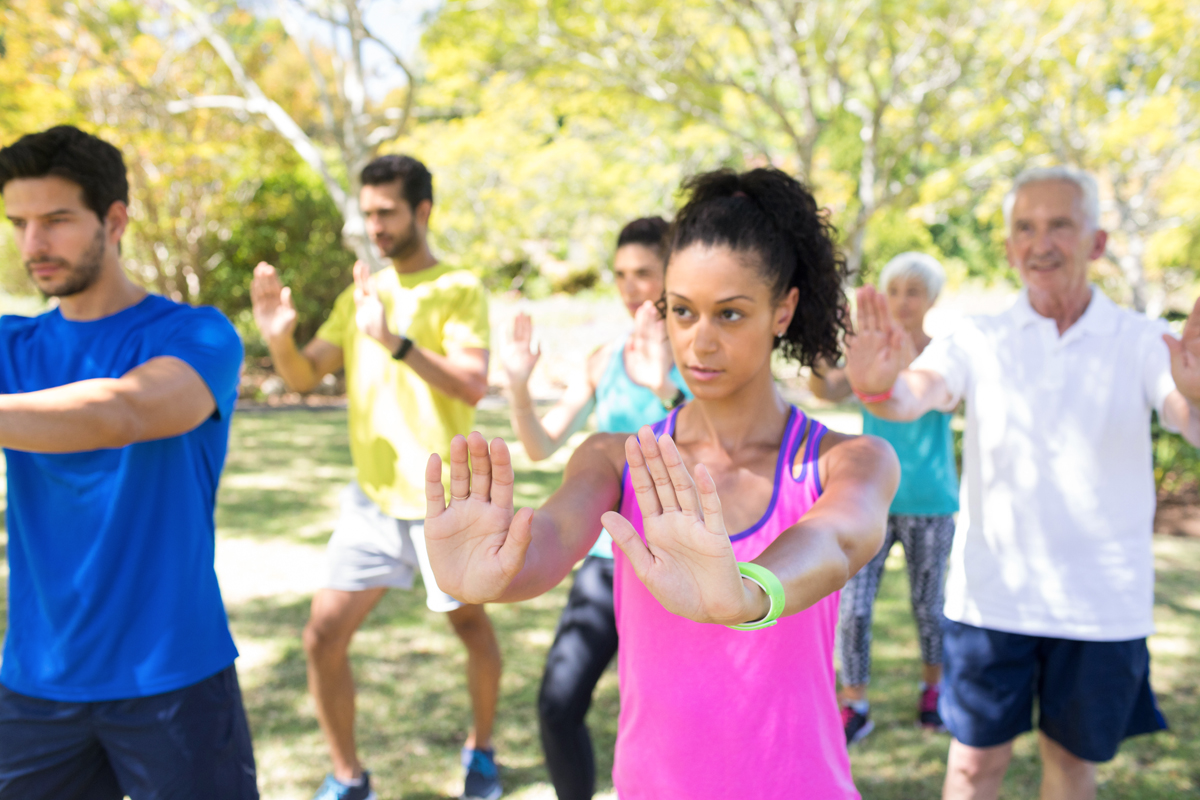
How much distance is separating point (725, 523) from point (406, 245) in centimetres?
229

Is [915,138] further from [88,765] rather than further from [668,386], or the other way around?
[88,765]

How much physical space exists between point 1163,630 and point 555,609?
3.45 m

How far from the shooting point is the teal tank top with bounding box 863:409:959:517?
12.8 feet

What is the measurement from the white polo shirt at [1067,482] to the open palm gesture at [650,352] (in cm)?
102

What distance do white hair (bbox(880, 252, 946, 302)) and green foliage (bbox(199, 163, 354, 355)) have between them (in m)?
11.6

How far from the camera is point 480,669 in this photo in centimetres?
345

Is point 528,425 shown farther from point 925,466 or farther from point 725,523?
point 925,466

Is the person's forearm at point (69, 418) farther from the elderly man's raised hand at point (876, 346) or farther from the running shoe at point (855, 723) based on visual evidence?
the running shoe at point (855, 723)

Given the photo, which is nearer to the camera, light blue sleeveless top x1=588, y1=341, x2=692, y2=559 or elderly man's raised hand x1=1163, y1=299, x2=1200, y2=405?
elderly man's raised hand x1=1163, y1=299, x2=1200, y2=405

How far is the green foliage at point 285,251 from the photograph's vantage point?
1438 centimetres

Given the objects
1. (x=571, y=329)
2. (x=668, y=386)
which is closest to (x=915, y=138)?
(x=571, y=329)

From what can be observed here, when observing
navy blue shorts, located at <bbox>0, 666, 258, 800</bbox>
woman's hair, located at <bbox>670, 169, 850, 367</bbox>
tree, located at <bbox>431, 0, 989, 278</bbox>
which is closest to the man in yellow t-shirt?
navy blue shorts, located at <bbox>0, 666, 258, 800</bbox>

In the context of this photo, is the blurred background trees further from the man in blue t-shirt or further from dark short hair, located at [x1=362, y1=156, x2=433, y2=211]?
the man in blue t-shirt

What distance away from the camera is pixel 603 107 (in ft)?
48.2
